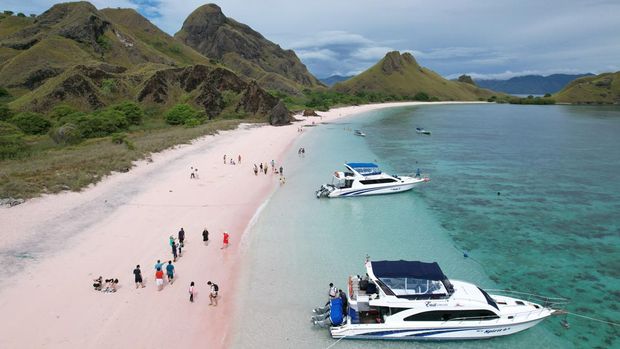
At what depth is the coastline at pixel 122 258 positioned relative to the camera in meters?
16.8

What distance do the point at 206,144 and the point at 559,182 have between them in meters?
53.3

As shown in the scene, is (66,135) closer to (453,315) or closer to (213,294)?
(213,294)

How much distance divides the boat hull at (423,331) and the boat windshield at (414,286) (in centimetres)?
140

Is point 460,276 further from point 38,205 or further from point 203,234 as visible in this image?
point 38,205

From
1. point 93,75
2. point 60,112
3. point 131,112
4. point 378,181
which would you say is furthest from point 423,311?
point 93,75

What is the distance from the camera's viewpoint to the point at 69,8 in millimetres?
152250

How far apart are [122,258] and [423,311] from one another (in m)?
17.9

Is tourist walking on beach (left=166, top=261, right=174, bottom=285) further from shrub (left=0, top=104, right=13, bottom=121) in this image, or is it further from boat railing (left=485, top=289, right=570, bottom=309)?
shrub (left=0, top=104, right=13, bottom=121)

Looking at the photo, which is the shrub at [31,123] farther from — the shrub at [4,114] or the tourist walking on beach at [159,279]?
the tourist walking on beach at [159,279]

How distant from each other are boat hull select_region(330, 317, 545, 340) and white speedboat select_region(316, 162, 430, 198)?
72.0ft

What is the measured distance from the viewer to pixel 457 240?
28.6 metres

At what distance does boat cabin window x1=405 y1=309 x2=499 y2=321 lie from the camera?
16.9 meters

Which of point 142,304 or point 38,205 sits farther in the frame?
point 38,205

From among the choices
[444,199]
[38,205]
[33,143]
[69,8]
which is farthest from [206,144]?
[69,8]
